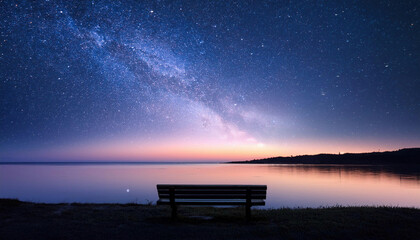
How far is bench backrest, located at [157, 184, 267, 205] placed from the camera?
308 inches

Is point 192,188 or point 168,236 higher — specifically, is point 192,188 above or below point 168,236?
above

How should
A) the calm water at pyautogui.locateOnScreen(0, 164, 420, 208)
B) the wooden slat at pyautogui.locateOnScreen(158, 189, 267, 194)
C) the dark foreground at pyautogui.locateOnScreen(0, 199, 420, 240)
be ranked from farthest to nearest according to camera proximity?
the calm water at pyautogui.locateOnScreen(0, 164, 420, 208) < the wooden slat at pyautogui.locateOnScreen(158, 189, 267, 194) < the dark foreground at pyautogui.locateOnScreen(0, 199, 420, 240)

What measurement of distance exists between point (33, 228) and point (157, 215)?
3.36m

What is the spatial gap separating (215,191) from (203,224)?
0.96m

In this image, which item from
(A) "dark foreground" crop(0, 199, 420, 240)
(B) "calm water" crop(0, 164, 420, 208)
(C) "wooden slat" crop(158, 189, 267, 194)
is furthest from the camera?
(B) "calm water" crop(0, 164, 420, 208)

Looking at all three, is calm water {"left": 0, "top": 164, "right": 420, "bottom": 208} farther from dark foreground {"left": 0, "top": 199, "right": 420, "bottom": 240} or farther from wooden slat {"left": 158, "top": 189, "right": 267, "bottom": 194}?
wooden slat {"left": 158, "top": 189, "right": 267, "bottom": 194}

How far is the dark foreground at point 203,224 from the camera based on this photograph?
6.41 metres

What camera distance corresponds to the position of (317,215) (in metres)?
8.41

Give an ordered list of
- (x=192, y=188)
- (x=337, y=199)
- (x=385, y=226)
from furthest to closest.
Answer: (x=337, y=199) < (x=192, y=188) < (x=385, y=226)

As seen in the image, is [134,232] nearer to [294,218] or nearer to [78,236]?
[78,236]

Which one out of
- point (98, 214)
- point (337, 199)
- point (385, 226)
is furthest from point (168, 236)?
point (337, 199)

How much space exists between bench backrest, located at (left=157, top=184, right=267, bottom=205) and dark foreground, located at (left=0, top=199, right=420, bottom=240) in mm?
686

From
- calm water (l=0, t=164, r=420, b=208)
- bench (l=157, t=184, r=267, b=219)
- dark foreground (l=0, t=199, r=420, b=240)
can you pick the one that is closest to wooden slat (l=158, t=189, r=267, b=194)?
bench (l=157, t=184, r=267, b=219)

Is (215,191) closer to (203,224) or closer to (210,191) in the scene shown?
(210,191)
